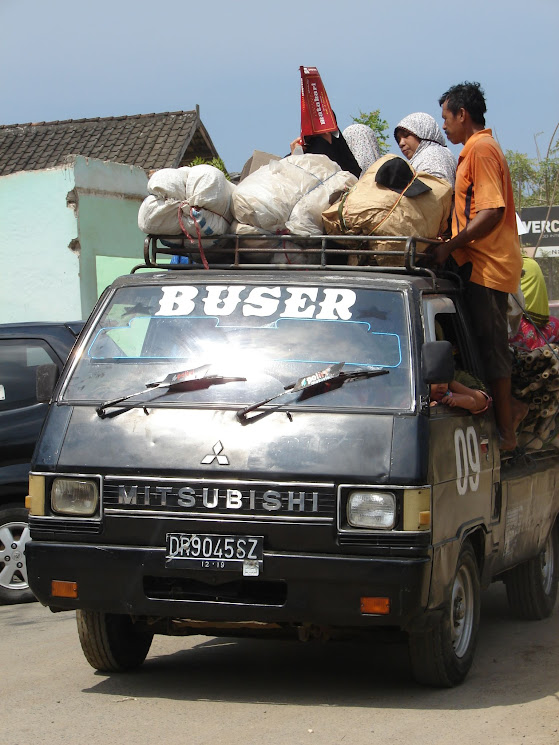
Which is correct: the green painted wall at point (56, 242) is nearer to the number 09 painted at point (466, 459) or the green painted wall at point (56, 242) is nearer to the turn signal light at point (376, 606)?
the number 09 painted at point (466, 459)

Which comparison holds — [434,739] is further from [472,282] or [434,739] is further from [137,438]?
[472,282]

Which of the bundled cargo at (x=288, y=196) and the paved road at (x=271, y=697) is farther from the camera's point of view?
the bundled cargo at (x=288, y=196)

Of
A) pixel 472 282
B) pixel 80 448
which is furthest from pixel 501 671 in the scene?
pixel 80 448

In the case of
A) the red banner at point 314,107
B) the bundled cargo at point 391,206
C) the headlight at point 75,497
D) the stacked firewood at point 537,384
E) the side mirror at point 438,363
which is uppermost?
the red banner at point 314,107

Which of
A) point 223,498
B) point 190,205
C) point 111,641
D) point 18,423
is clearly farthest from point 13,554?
point 223,498

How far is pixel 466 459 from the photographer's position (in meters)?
5.52

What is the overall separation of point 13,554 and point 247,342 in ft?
10.7

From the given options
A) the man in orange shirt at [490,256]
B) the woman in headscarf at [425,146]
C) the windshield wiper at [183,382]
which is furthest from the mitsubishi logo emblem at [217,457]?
the woman in headscarf at [425,146]

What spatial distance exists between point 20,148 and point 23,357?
56.4 feet

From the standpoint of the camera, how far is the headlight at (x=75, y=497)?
5035 mm

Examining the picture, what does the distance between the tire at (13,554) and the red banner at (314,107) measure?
3.17 m

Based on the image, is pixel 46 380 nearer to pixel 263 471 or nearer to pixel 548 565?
pixel 263 471

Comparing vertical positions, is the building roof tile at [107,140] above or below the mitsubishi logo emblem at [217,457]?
above

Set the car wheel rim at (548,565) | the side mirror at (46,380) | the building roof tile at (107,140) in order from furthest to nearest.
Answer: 1. the building roof tile at (107,140)
2. the car wheel rim at (548,565)
3. the side mirror at (46,380)
